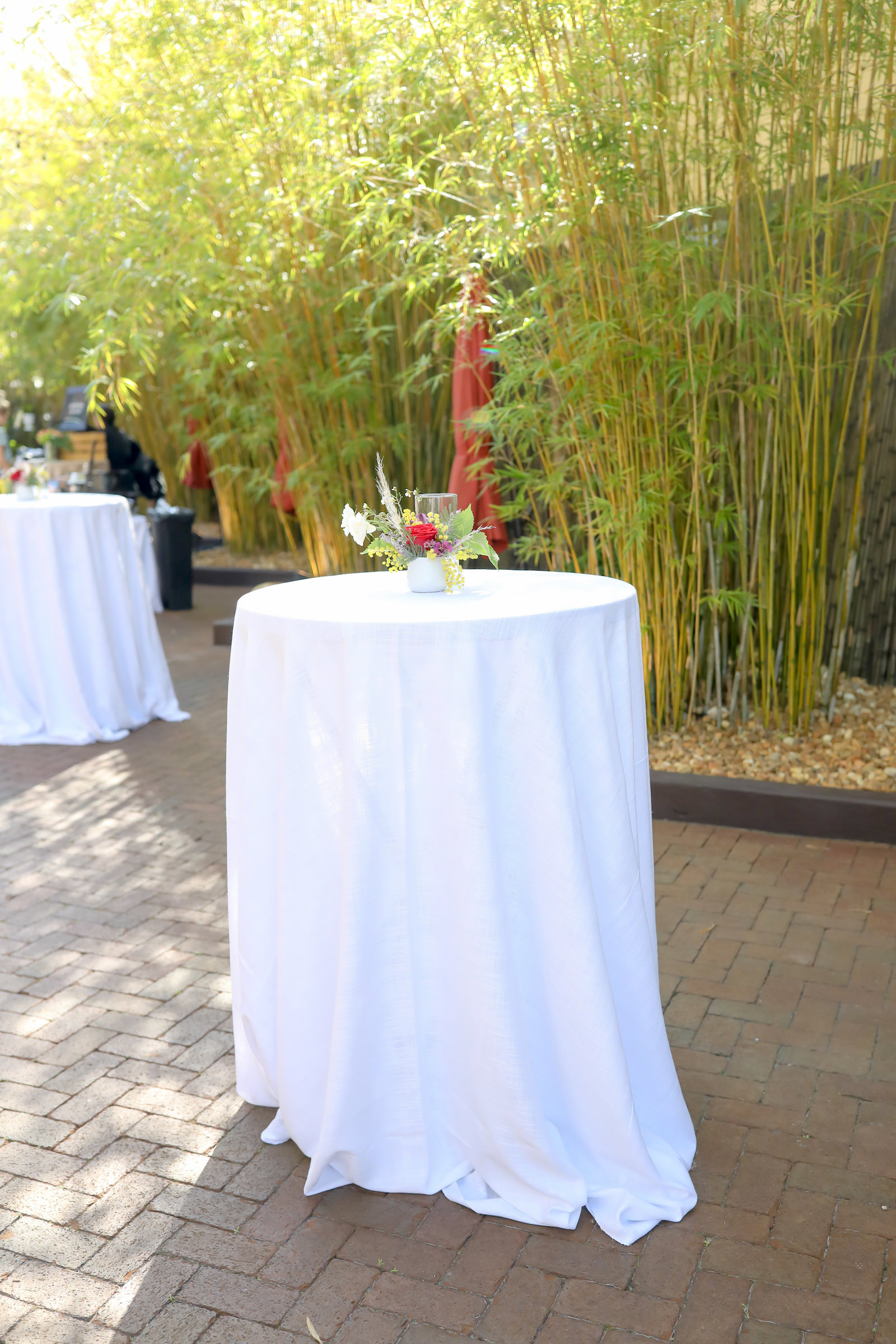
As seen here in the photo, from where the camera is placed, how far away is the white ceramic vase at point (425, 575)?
2107 mm

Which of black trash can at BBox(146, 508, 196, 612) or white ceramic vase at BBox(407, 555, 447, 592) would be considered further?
black trash can at BBox(146, 508, 196, 612)

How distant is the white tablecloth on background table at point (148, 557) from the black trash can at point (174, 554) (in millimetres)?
33

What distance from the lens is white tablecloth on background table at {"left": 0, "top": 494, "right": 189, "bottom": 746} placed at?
Result: 189 inches

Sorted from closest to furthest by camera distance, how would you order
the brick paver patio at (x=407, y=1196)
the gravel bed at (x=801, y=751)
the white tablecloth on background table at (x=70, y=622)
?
the brick paver patio at (x=407, y=1196), the gravel bed at (x=801, y=751), the white tablecloth on background table at (x=70, y=622)

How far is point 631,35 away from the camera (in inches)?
128

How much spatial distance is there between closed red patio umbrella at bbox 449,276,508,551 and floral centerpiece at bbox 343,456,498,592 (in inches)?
95.0

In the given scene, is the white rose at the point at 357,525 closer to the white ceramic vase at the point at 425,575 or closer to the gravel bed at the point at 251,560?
the white ceramic vase at the point at 425,575

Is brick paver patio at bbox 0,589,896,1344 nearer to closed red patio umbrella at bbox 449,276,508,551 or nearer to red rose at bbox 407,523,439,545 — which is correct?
red rose at bbox 407,523,439,545

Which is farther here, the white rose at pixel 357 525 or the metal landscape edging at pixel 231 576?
the metal landscape edging at pixel 231 576

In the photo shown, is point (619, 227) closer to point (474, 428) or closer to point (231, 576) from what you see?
point (474, 428)

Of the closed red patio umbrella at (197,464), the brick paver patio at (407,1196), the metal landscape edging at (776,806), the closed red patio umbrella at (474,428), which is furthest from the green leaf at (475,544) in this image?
the closed red patio umbrella at (197,464)

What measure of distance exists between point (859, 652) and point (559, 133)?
8.22 feet

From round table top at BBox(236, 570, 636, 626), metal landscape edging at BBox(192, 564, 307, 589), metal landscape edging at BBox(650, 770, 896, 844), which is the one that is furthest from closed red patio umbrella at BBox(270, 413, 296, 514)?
round table top at BBox(236, 570, 636, 626)

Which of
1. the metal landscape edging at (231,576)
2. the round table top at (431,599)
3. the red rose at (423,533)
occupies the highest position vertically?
the red rose at (423,533)
